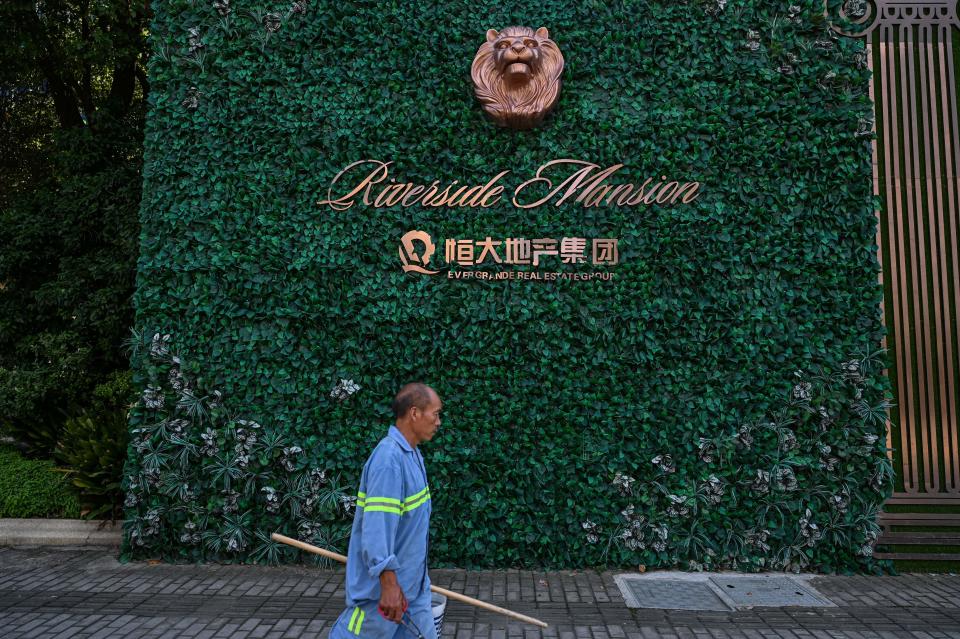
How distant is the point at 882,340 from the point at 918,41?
3001 mm

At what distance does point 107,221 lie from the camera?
833 cm

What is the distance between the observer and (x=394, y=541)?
9.37ft

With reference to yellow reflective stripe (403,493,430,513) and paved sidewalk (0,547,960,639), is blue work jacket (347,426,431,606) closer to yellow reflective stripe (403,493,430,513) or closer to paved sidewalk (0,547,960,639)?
yellow reflective stripe (403,493,430,513)

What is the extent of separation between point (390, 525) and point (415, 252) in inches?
138

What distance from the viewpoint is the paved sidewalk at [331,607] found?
4480mm

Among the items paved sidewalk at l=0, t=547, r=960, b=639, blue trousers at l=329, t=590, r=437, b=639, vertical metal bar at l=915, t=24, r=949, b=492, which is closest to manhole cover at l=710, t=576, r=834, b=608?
paved sidewalk at l=0, t=547, r=960, b=639

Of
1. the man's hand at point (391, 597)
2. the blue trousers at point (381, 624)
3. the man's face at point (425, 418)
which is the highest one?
the man's face at point (425, 418)

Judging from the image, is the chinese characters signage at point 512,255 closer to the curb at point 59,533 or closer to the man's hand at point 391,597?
the man's hand at point 391,597

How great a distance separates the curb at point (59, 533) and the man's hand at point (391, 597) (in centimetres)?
497

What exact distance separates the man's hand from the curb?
196 inches

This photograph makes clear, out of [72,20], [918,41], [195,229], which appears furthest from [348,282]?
[72,20]

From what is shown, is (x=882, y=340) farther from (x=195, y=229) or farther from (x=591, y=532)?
(x=195, y=229)

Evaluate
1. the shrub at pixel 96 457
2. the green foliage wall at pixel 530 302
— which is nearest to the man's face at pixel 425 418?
A: the green foliage wall at pixel 530 302

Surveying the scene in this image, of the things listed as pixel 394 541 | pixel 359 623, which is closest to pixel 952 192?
pixel 394 541
